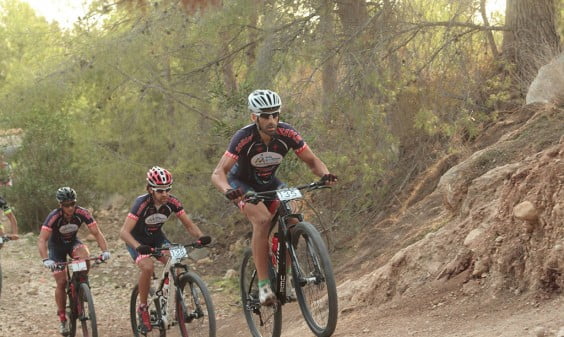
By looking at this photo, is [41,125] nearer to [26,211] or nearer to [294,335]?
[26,211]

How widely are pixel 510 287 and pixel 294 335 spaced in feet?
7.57

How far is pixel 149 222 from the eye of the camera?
8.95 meters

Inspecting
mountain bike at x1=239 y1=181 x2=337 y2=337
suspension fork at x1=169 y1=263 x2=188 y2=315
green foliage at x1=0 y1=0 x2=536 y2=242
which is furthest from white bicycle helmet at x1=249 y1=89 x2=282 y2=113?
green foliage at x1=0 y1=0 x2=536 y2=242

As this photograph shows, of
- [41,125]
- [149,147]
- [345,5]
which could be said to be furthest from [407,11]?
[41,125]

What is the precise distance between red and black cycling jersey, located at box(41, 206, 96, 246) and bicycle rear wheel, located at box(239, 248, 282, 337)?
2.82 m

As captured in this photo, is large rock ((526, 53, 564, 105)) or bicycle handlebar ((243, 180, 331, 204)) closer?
bicycle handlebar ((243, 180, 331, 204))

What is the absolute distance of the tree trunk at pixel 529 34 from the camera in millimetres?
13656

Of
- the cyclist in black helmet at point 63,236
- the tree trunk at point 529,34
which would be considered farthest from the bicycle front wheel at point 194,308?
the tree trunk at point 529,34

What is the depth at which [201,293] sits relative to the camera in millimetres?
8172

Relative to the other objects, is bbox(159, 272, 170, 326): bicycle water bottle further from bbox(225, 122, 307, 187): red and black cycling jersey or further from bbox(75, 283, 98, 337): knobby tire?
bbox(225, 122, 307, 187): red and black cycling jersey

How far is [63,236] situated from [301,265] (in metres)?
4.39

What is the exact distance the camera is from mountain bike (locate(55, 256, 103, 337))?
959 centimetres

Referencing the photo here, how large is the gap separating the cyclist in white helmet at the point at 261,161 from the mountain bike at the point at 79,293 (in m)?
3.07

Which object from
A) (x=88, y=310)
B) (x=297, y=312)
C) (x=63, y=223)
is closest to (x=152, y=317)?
(x=88, y=310)
